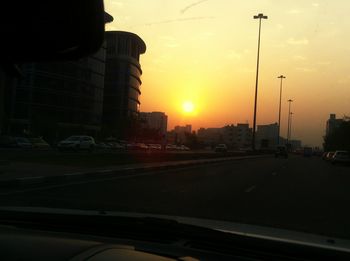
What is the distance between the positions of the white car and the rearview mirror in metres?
47.0

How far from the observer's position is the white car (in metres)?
49.2

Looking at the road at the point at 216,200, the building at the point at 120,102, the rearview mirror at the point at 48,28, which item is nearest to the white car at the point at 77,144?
the road at the point at 216,200

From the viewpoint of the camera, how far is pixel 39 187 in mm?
17531

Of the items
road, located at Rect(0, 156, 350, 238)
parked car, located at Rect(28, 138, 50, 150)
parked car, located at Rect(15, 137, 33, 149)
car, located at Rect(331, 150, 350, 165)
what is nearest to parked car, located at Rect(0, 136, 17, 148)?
parked car, located at Rect(15, 137, 33, 149)

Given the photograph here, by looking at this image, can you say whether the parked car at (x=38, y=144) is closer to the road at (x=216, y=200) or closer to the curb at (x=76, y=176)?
the curb at (x=76, y=176)

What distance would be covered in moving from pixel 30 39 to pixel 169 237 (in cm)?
195

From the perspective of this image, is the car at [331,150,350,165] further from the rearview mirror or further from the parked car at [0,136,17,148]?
the rearview mirror

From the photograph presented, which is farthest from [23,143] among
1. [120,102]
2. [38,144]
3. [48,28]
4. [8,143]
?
[120,102]

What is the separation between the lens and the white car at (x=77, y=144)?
1935 inches

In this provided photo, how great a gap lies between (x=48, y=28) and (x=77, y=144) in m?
47.7

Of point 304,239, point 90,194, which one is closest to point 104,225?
point 304,239

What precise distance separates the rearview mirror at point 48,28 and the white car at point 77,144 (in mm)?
46997

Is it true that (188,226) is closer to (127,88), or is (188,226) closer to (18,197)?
(18,197)

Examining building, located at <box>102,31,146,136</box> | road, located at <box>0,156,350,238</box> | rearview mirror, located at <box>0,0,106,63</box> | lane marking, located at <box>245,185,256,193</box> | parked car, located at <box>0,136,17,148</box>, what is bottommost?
road, located at <box>0,156,350,238</box>
